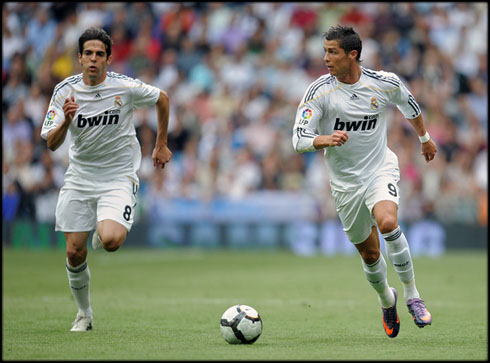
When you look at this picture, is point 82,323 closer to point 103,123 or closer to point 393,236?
point 103,123

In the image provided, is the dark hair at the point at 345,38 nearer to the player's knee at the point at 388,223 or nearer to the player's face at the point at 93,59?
the player's knee at the point at 388,223

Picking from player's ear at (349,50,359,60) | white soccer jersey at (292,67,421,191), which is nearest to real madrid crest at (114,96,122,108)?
white soccer jersey at (292,67,421,191)

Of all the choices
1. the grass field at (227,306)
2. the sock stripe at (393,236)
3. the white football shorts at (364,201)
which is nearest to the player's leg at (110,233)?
the grass field at (227,306)

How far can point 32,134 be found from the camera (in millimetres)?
22641

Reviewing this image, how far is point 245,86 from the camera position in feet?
79.0

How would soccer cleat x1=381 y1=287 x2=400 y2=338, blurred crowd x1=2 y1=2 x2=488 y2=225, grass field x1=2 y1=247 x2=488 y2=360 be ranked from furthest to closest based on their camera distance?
blurred crowd x1=2 y1=2 x2=488 y2=225
soccer cleat x1=381 y1=287 x2=400 y2=338
grass field x1=2 y1=247 x2=488 y2=360

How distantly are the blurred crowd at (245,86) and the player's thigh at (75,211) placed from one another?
488 inches

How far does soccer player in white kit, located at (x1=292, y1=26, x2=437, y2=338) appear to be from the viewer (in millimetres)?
8297

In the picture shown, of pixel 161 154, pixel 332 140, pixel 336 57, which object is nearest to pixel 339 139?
pixel 332 140

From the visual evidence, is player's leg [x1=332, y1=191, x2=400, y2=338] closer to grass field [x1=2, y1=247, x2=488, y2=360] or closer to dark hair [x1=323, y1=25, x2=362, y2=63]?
grass field [x1=2, y1=247, x2=488, y2=360]

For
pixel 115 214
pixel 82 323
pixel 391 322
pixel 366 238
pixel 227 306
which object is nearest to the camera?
pixel 391 322

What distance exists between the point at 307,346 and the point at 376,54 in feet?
56.7

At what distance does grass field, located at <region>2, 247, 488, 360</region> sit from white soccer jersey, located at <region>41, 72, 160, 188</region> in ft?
5.37

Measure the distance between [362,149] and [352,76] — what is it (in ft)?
2.33
